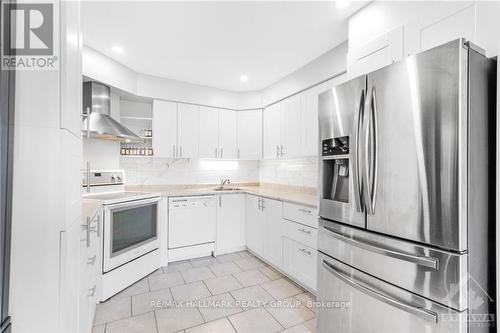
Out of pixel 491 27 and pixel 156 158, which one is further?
pixel 156 158

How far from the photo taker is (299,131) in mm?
3125

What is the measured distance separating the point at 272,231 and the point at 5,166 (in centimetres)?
260

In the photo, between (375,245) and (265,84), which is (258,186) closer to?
(265,84)

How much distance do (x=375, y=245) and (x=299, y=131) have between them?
198 centimetres

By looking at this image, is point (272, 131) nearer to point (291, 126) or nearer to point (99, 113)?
point (291, 126)

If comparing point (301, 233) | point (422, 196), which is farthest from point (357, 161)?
point (301, 233)

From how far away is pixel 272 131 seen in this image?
3711mm

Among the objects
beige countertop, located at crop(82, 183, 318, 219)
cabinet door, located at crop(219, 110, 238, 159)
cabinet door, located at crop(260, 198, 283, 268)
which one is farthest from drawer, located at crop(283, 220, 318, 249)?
cabinet door, located at crop(219, 110, 238, 159)

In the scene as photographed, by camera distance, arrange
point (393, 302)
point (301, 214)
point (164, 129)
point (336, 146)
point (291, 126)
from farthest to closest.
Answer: point (164, 129)
point (291, 126)
point (301, 214)
point (336, 146)
point (393, 302)

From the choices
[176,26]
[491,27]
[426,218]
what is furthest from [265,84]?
[426,218]

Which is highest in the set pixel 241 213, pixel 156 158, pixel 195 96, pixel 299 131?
pixel 195 96

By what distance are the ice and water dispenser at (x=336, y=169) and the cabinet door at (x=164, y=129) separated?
2488 mm

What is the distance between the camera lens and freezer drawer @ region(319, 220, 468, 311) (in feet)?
3.51

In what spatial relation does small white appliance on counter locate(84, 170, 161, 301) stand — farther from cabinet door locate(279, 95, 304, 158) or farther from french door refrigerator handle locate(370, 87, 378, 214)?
french door refrigerator handle locate(370, 87, 378, 214)
